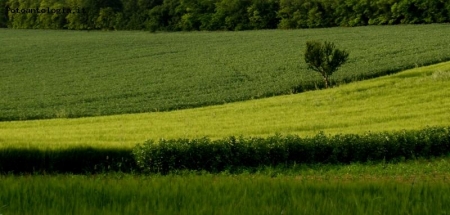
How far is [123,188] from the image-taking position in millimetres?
7578

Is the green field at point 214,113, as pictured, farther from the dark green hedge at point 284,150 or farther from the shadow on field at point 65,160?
the dark green hedge at point 284,150

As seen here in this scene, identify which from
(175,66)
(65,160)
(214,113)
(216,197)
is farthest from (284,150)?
(175,66)

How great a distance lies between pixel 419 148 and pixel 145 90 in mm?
29423

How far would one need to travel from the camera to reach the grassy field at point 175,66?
1708 inches

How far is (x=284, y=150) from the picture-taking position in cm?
1933

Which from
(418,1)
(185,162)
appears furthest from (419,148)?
(418,1)

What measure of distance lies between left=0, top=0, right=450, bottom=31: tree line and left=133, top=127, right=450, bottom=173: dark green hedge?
235ft

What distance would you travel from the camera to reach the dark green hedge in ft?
59.1

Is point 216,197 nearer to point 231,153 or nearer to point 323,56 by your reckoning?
point 231,153

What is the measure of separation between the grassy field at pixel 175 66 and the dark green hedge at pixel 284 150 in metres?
6.69

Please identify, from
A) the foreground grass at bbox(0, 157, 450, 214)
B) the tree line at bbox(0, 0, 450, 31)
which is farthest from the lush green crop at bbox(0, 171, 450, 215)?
the tree line at bbox(0, 0, 450, 31)

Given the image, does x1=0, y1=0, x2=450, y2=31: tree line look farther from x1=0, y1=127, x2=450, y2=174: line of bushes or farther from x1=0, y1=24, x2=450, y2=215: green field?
x1=0, y1=127, x2=450, y2=174: line of bushes

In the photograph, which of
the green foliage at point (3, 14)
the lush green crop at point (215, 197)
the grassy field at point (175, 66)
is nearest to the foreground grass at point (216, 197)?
the lush green crop at point (215, 197)

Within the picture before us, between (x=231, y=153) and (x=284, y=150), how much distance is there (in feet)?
5.74
